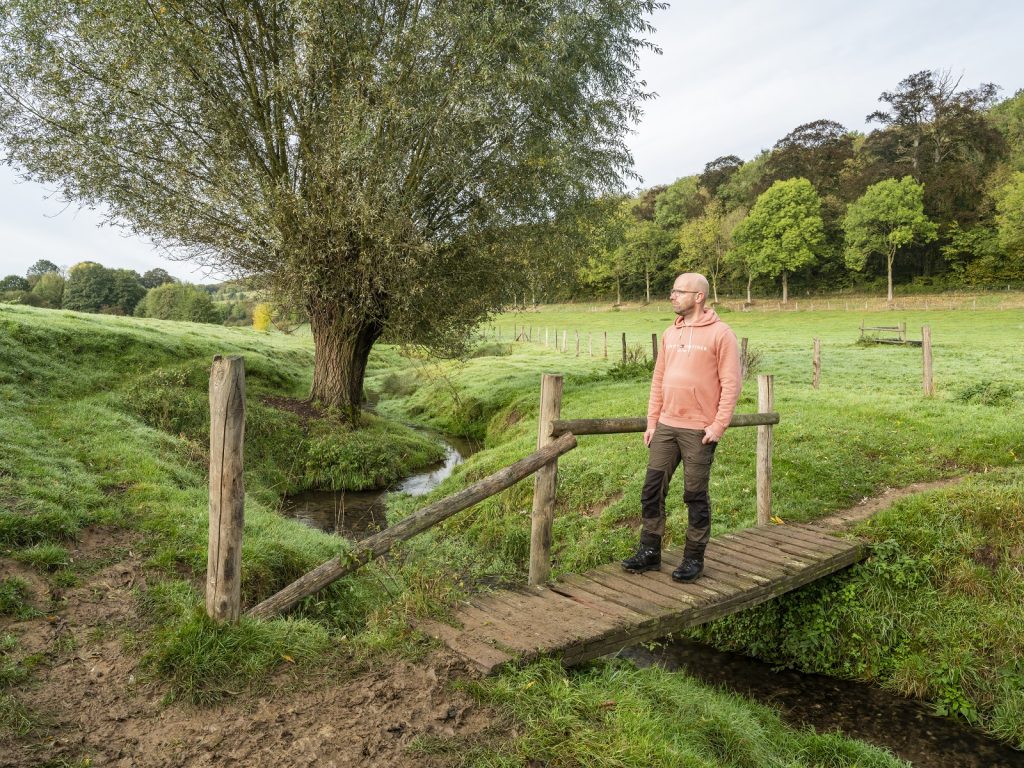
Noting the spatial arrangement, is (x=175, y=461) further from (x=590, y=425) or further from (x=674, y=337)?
(x=674, y=337)

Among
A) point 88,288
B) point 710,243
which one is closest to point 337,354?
point 88,288

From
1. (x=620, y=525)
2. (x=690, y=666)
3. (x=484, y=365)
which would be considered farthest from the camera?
(x=484, y=365)

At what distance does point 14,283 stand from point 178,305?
18216mm

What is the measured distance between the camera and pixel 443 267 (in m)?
16.6

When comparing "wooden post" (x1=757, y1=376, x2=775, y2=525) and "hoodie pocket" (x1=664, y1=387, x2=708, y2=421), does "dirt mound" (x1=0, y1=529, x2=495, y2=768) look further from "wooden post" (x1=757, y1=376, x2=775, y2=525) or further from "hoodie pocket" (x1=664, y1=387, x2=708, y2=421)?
"wooden post" (x1=757, y1=376, x2=775, y2=525)

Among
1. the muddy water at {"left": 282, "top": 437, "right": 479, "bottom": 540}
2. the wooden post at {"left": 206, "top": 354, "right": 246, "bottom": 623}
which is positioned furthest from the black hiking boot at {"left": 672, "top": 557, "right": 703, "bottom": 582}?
the muddy water at {"left": 282, "top": 437, "right": 479, "bottom": 540}

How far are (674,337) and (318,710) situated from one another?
13.5 ft

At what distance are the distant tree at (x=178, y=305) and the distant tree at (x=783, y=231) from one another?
5338cm

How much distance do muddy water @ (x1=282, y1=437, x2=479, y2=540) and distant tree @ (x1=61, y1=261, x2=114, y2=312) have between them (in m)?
55.2

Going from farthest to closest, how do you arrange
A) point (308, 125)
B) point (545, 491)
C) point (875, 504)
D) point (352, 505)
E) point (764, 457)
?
1. point (308, 125)
2. point (352, 505)
3. point (875, 504)
4. point (764, 457)
5. point (545, 491)

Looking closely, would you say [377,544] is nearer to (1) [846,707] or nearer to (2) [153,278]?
(1) [846,707]

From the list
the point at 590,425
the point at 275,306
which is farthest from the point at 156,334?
the point at 590,425

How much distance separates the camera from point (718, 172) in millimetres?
85938

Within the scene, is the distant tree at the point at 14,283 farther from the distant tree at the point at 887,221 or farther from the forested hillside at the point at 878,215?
the distant tree at the point at 887,221
